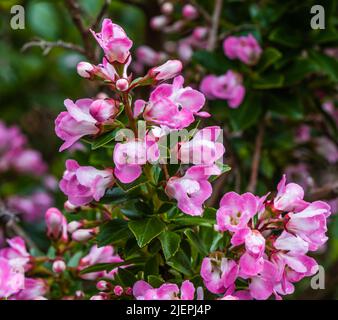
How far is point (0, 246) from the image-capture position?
1979 millimetres

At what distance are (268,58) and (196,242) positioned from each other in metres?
0.71

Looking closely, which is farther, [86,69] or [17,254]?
[17,254]

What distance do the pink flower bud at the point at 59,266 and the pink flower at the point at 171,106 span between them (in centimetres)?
38

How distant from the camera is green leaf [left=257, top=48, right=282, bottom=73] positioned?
1.63 metres

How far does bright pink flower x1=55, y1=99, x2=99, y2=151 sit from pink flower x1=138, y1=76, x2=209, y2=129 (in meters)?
0.07

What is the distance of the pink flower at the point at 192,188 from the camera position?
982 mm

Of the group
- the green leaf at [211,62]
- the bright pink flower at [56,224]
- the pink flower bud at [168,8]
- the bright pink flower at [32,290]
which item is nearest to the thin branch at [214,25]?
the green leaf at [211,62]

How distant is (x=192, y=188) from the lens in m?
0.97

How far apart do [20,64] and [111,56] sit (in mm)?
1794

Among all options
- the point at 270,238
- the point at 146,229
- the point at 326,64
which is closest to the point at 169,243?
the point at 146,229

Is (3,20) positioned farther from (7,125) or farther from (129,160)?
(129,160)

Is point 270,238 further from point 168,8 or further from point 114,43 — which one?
point 168,8

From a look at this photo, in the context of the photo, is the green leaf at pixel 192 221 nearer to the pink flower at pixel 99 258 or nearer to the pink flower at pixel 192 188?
the pink flower at pixel 192 188

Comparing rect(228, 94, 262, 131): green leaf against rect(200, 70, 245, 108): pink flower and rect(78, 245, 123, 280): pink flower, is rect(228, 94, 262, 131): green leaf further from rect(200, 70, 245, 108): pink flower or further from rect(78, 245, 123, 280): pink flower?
rect(78, 245, 123, 280): pink flower
